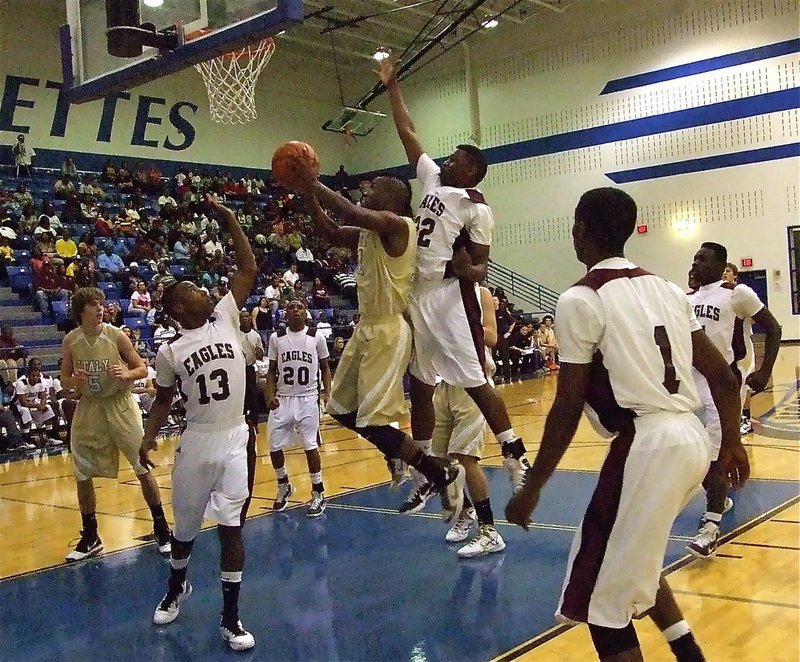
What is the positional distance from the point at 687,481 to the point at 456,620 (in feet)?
6.42

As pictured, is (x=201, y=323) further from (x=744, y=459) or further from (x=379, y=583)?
(x=744, y=459)

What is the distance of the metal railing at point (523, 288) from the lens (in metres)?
23.6

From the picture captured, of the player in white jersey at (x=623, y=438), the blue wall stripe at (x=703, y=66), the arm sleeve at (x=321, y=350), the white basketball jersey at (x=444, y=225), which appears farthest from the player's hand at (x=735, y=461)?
the blue wall stripe at (x=703, y=66)

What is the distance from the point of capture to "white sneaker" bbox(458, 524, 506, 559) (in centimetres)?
515

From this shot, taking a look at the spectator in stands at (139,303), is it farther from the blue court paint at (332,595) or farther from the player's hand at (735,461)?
the player's hand at (735,461)

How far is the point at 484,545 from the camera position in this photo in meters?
5.21

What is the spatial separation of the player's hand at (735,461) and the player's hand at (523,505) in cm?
77

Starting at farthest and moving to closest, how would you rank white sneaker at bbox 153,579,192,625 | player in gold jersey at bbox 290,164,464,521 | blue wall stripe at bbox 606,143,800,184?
1. blue wall stripe at bbox 606,143,800,184
2. player in gold jersey at bbox 290,164,464,521
3. white sneaker at bbox 153,579,192,625

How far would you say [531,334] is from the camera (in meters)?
20.0

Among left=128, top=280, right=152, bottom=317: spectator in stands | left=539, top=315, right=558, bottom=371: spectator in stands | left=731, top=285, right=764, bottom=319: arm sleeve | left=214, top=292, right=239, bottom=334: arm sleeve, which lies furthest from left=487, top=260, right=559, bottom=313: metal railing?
left=214, top=292, right=239, bottom=334: arm sleeve

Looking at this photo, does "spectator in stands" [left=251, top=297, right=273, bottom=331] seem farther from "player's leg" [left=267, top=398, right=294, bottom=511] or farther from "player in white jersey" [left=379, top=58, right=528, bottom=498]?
"player in white jersey" [left=379, top=58, right=528, bottom=498]

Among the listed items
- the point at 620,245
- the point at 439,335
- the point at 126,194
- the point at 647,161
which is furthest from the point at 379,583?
the point at 647,161

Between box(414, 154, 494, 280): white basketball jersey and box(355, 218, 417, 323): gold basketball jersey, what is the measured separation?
0.11 metres

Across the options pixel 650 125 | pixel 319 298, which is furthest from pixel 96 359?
pixel 650 125
